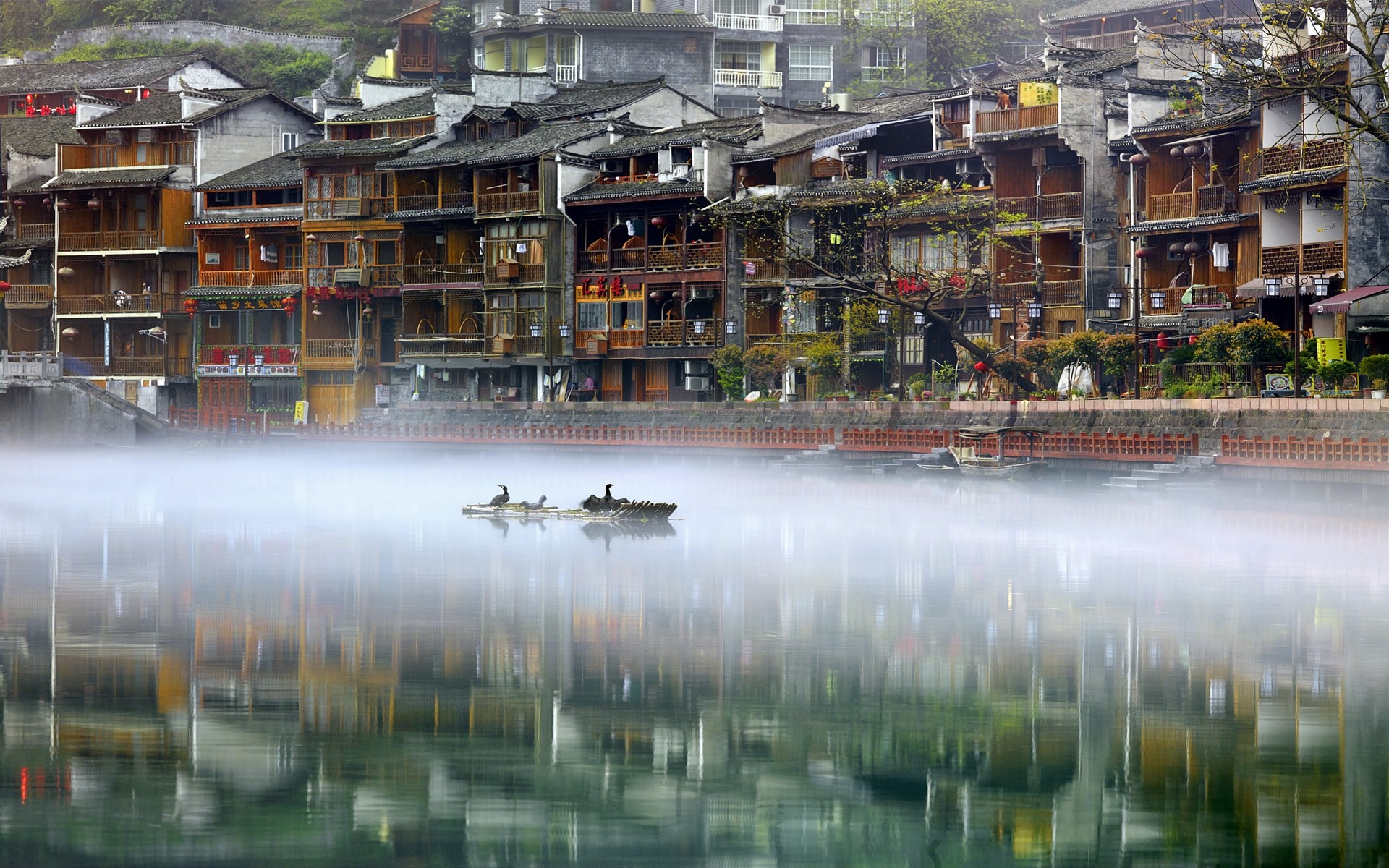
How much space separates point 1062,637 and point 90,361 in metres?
71.3

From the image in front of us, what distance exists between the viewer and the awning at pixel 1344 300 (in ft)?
163

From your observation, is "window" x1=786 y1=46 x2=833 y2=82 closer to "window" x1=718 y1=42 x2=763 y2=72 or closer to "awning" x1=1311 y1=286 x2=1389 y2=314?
"window" x1=718 y1=42 x2=763 y2=72

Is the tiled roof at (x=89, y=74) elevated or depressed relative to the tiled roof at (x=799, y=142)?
elevated

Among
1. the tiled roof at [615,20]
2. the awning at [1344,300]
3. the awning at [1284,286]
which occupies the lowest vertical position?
the awning at [1344,300]

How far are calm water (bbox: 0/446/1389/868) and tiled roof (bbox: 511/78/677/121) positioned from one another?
1689 inches

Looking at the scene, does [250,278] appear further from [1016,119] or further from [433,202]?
[1016,119]

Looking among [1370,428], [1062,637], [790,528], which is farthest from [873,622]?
[1370,428]

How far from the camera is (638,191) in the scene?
245 feet

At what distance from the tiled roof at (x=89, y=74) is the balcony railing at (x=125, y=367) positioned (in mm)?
14521

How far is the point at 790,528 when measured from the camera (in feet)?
142

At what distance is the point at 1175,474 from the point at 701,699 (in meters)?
31.2

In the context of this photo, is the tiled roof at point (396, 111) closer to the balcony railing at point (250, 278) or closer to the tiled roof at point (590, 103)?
the tiled roof at point (590, 103)

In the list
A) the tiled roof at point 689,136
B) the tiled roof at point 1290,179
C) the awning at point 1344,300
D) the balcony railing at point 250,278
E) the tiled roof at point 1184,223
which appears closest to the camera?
the awning at point 1344,300

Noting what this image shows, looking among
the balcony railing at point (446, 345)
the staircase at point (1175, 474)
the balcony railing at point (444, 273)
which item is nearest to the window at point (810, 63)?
the balcony railing at point (444, 273)
